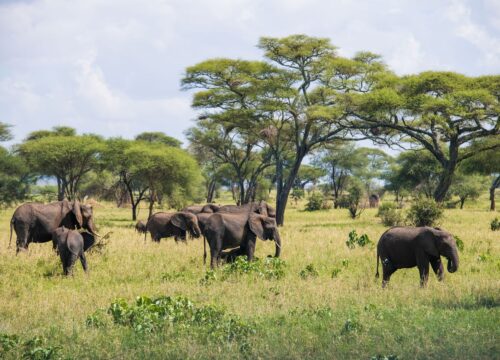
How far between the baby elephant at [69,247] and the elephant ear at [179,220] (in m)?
6.94

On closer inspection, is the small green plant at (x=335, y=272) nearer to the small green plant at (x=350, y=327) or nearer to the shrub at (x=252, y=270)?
the shrub at (x=252, y=270)

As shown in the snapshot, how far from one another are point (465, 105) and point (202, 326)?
1103 inches

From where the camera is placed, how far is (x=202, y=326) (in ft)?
28.5

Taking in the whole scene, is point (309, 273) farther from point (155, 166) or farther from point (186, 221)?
point (155, 166)

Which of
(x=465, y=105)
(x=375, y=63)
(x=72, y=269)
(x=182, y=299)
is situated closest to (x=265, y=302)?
(x=182, y=299)

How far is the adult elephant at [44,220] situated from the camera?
17.5 m

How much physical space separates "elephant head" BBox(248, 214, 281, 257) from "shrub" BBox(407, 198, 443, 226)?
14881 mm

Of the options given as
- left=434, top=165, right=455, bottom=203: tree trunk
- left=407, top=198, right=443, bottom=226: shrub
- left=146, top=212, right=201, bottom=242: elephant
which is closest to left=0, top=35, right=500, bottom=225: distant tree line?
left=434, top=165, right=455, bottom=203: tree trunk

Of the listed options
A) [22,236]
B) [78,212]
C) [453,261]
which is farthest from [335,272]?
[22,236]

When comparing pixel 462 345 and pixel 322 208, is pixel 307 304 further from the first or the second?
pixel 322 208

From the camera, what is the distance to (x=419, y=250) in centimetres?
1205

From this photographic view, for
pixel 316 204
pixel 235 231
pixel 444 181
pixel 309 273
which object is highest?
pixel 444 181

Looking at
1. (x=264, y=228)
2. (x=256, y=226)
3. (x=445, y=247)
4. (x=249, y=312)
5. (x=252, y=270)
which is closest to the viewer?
(x=249, y=312)

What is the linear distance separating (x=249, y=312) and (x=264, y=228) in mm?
5738
